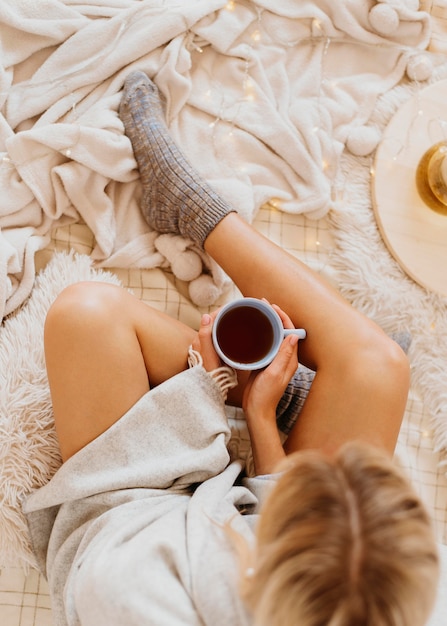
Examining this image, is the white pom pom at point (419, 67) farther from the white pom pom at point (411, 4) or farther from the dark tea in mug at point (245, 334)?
the dark tea in mug at point (245, 334)

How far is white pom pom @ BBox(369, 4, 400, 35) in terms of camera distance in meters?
1.13

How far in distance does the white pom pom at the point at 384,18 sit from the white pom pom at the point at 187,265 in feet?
1.86

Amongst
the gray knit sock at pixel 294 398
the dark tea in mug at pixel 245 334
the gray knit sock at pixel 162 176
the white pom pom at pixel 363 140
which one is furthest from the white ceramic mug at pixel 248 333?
the white pom pom at pixel 363 140

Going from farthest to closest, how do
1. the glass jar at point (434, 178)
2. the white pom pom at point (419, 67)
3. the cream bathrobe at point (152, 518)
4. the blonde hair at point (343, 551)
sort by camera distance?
the white pom pom at point (419, 67) → the glass jar at point (434, 178) → the cream bathrobe at point (152, 518) → the blonde hair at point (343, 551)

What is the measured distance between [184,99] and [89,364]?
22.0 inches

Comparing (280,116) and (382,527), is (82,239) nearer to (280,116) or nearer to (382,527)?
(280,116)

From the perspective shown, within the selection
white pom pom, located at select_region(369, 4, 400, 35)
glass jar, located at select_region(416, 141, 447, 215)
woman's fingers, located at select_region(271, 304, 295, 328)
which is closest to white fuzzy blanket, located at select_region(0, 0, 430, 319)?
white pom pom, located at select_region(369, 4, 400, 35)

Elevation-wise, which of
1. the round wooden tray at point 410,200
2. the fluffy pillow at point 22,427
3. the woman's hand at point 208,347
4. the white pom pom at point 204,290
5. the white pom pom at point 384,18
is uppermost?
the white pom pom at point 384,18

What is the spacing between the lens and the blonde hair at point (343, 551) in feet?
1.53

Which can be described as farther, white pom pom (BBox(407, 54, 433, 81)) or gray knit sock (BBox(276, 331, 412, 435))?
white pom pom (BBox(407, 54, 433, 81))

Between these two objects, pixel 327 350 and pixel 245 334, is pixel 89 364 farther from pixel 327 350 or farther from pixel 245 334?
pixel 327 350

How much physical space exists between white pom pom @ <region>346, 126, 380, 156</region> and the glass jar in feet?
0.34

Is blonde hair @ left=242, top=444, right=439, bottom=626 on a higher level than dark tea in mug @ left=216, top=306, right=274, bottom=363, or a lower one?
higher

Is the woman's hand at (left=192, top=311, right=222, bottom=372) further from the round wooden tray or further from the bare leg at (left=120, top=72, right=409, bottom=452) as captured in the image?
the round wooden tray
